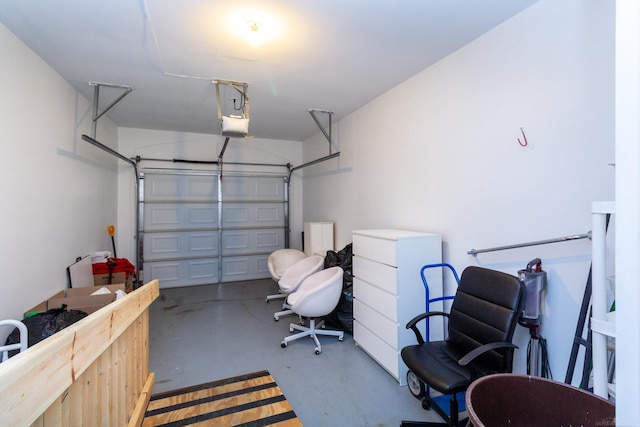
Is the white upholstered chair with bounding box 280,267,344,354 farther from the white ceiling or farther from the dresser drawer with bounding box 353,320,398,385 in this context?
the white ceiling

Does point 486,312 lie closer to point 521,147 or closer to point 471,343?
point 471,343

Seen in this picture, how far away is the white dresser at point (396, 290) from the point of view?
8.20 feet

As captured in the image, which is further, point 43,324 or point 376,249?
point 376,249

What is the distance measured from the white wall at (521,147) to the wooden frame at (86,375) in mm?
2485

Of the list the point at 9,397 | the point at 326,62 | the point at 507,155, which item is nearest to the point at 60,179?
the point at 326,62

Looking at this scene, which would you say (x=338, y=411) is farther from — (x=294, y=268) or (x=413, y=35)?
(x=413, y=35)

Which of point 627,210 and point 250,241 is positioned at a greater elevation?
point 627,210

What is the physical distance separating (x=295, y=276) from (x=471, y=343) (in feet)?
9.16

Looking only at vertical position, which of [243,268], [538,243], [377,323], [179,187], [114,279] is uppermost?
[179,187]

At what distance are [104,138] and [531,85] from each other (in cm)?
540

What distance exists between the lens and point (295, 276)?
4383 mm

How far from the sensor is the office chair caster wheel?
221 cm

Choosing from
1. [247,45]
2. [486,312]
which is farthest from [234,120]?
[486,312]

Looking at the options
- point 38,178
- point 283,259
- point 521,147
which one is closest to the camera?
point 521,147
